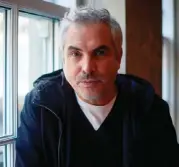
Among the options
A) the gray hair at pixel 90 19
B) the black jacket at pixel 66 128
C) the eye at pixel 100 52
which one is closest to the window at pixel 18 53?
the black jacket at pixel 66 128

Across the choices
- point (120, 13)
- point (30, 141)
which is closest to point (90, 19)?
point (30, 141)

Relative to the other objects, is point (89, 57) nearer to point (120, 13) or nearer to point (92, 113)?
point (92, 113)

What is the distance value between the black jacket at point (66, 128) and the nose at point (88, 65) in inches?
5.9

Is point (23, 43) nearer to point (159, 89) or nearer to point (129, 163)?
point (129, 163)

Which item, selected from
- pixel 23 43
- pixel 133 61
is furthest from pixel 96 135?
pixel 133 61

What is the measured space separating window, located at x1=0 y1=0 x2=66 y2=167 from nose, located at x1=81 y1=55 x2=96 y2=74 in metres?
0.37

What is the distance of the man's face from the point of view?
991 millimetres

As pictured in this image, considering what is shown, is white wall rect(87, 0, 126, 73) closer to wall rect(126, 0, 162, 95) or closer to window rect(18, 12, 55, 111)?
wall rect(126, 0, 162, 95)

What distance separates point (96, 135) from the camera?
1092mm

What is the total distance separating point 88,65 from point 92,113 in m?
0.21

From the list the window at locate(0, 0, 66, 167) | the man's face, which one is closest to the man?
the man's face

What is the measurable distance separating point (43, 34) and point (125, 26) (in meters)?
0.48

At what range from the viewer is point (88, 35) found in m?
0.99

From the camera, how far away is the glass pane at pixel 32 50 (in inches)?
53.1
